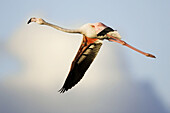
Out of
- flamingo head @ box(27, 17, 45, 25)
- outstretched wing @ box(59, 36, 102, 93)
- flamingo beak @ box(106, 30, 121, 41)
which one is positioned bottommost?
outstretched wing @ box(59, 36, 102, 93)

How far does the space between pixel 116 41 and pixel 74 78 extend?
4.15m

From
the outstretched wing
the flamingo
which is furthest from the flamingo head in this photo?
the outstretched wing

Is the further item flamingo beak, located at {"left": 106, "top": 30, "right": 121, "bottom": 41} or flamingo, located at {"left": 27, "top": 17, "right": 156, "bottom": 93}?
flamingo, located at {"left": 27, "top": 17, "right": 156, "bottom": 93}

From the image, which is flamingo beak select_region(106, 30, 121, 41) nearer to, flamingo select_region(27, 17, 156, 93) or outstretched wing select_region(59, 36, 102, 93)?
flamingo select_region(27, 17, 156, 93)

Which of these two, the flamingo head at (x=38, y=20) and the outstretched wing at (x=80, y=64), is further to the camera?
the outstretched wing at (x=80, y=64)

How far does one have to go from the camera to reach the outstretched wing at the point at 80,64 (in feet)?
97.2

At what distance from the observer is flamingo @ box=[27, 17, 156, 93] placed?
2720cm

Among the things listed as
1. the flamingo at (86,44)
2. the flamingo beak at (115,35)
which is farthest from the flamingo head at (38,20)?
the flamingo beak at (115,35)

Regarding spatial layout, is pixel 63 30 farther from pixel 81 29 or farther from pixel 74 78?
pixel 74 78

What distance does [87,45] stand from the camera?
29.3m

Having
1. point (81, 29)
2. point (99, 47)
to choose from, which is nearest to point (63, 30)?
point (81, 29)

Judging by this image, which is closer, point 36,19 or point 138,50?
point 138,50

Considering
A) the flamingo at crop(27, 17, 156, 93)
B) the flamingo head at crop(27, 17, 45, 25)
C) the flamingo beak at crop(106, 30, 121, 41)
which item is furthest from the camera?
the flamingo head at crop(27, 17, 45, 25)

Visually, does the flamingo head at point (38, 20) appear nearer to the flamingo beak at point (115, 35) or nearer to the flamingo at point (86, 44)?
the flamingo at point (86, 44)
